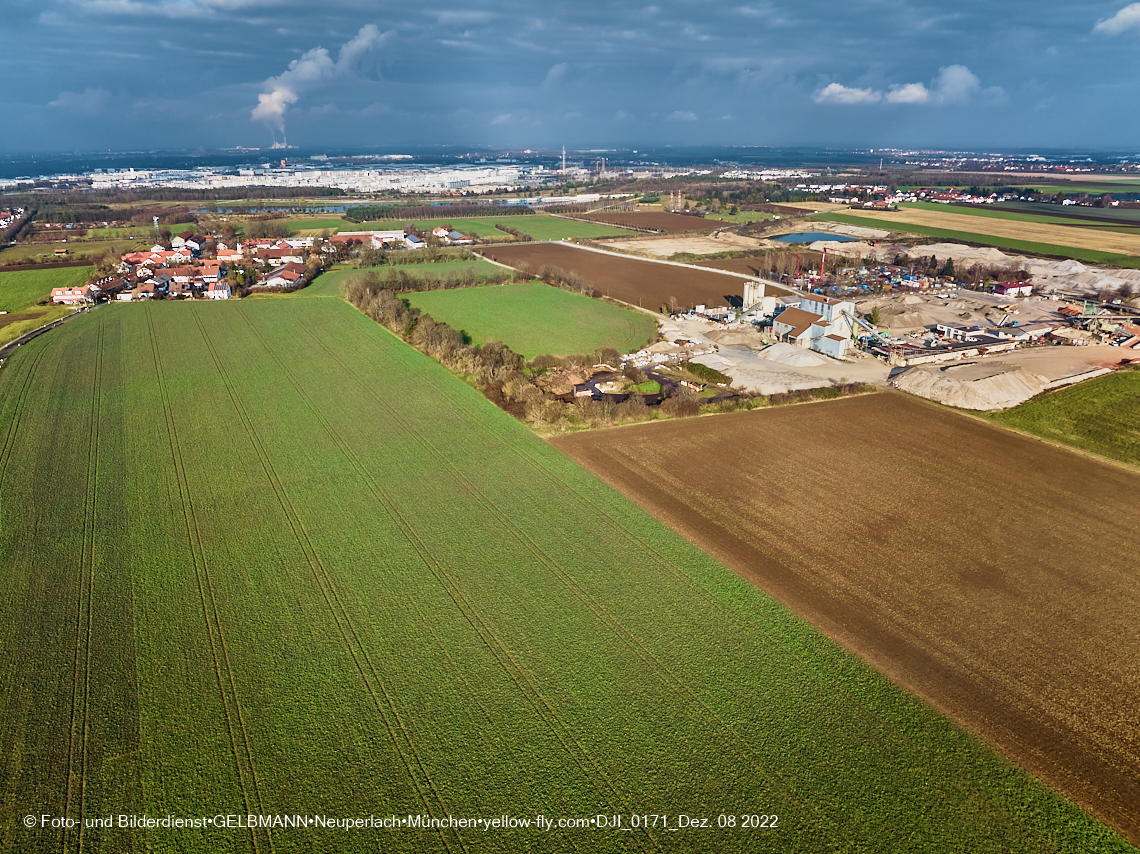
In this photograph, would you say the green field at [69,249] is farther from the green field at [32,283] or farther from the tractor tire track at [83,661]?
the tractor tire track at [83,661]

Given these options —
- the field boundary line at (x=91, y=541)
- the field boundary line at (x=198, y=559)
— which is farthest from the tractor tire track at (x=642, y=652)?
the field boundary line at (x=91, y=541)

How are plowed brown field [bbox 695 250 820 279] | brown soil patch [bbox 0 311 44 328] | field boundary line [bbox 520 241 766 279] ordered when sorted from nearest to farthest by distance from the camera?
brown soil patch [bbox 0 311 44 328] → field boundary line [bbox 520 241 766 279] → plowed brown field [bbox 695 250 820 279]

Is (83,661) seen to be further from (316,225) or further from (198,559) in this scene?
(316,225)

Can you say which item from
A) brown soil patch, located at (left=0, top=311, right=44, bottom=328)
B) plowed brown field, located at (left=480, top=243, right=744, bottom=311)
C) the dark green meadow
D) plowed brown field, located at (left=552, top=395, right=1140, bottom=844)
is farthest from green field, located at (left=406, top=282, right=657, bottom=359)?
brown soil patch, located at (left=0, top=311, right=44, bottom=328)

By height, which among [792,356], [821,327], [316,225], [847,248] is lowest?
[792,356]

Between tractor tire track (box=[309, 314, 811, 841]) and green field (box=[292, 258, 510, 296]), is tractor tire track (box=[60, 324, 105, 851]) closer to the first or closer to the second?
tractor tire track (box=[309, 314, 811, 841])

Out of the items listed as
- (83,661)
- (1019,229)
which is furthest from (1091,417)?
(1019,229)
